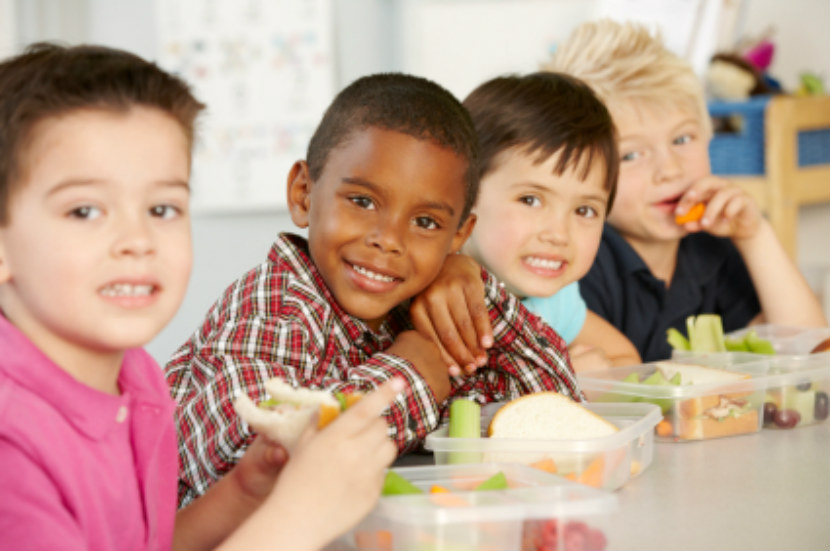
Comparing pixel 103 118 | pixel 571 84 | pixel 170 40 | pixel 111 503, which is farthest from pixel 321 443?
pixel 170 40

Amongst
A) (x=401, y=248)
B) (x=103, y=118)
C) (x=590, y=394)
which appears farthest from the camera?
(x=590, y=394)

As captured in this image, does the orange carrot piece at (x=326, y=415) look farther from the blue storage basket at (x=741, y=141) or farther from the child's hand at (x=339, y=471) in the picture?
the blue storage basket at (x=741, y=141)

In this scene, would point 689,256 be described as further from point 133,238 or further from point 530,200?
point 133,238

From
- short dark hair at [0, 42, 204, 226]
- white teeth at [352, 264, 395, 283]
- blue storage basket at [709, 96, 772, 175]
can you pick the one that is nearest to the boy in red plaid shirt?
white teeth at [352, 264, 395, 283]

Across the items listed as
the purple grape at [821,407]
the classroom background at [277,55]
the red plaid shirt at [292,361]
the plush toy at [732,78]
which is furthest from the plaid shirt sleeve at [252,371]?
the classroom background at [277,55]

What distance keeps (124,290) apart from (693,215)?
1.19 m

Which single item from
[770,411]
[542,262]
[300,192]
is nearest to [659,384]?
[770,411]

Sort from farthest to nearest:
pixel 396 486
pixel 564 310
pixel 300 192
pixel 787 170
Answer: pixel 787 170 → pixel 564 310 → pixel 300 192 → pixel 396 486

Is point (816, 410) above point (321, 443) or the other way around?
the other way around

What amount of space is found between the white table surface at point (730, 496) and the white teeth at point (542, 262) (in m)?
0.31

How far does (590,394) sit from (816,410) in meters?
0.30

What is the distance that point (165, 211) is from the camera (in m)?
0.58

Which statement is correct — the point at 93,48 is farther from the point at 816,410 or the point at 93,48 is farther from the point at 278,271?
the point at 816,410

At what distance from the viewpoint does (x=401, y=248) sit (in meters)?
0.94
